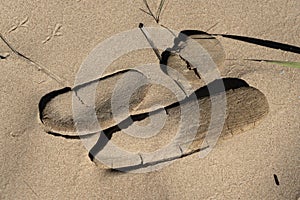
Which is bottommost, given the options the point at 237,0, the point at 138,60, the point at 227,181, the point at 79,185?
the point at 227,181

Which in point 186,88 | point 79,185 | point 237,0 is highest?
point 237,0

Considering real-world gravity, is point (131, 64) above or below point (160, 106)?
above

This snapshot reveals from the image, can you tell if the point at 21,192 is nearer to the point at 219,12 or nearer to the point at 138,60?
the point at 138,60

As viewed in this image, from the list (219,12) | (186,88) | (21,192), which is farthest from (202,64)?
(21,192)

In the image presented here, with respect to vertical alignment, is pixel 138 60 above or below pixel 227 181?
above

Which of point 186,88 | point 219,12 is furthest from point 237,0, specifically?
point 186,88

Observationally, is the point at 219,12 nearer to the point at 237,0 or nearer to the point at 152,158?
the point at 237,0
